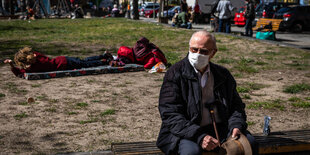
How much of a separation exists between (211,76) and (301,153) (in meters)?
1.41

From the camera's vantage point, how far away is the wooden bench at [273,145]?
333 cm

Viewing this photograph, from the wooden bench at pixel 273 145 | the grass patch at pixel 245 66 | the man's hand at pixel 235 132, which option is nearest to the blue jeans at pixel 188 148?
the man's hand at pixel 235 132

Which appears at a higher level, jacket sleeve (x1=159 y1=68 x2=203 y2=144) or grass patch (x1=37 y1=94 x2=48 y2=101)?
jacket sleeve (x1=159 y1=68 x2=203 y2=144)

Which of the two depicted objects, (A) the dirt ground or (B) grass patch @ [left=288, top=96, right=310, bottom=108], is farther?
(B) grass patch @ [left=288, top=96, right=310, bottom=108]

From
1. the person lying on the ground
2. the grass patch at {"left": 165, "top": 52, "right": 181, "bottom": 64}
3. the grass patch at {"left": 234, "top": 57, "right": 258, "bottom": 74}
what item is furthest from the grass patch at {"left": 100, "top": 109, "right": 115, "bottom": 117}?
the person lying on the ground

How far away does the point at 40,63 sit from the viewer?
25.3 ft

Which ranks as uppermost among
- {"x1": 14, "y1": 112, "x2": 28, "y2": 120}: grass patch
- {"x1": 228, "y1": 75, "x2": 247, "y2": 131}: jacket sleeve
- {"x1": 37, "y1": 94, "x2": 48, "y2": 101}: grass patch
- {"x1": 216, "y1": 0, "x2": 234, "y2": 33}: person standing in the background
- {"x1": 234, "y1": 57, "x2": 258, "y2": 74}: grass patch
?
{"x1": 216, "y1": 0, "x2": 234, "y2": 33}: person standing in the background

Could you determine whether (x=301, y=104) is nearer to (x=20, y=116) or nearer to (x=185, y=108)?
(x=185, y=108)

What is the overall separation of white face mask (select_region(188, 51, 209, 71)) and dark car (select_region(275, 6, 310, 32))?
735 inches

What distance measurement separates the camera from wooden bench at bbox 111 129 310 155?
333 cm

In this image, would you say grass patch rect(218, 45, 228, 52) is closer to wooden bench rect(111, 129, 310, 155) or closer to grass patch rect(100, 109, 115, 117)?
grass patch rect(100, 109, 115, 117)

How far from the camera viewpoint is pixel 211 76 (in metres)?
3.19

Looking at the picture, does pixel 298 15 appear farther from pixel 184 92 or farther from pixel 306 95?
Answer: pixel 184 92

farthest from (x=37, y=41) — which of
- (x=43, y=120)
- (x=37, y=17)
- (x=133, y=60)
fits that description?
(x=37, y=17)
